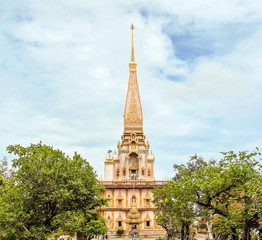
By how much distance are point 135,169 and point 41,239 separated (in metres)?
48.5

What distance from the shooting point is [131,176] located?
67.6m

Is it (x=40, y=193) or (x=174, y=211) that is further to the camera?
(x=174, y=211)

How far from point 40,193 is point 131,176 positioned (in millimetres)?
48046

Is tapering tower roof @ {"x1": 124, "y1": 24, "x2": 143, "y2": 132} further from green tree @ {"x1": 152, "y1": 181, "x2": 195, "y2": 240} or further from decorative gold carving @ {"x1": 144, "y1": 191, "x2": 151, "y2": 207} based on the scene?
green tree @ {"x1": 152, "y1": 181, "x2": 195, "y2": 240}

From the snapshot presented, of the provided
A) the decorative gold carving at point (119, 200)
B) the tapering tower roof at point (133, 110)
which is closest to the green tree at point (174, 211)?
the decorative gold carving at point (119, 200)

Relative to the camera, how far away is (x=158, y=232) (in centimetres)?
5622

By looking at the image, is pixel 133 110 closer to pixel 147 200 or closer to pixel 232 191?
pixel 147 200

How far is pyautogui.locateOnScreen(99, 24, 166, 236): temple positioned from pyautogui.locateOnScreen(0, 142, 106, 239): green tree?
94.1 ft

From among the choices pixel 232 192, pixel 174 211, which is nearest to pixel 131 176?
pixel 174 211

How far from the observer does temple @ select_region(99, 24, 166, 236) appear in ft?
188

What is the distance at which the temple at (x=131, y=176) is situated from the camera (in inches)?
2255

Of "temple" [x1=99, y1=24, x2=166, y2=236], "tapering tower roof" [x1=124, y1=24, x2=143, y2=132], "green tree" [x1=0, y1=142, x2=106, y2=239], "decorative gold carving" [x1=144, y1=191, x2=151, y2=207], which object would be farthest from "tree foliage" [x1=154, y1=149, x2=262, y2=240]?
"tapering tower roof" [x1=124, y1=24, x2=143, y2=132]

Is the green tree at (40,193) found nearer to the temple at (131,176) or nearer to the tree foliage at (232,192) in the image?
the tree foliage at (232,192)

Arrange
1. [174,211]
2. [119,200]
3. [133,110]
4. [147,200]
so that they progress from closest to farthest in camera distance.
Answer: [174,211] → [147,200] → [119,200] → [133,110]
